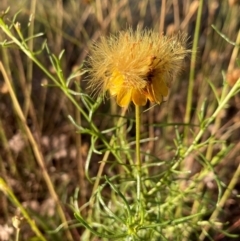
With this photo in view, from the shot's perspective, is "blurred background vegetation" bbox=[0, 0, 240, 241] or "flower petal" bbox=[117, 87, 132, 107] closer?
"flower petal" bbox=[117, 87, 132, 107]

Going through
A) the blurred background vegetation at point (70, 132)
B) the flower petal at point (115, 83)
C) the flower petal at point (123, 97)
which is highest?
the flower petal at point (115, 83)

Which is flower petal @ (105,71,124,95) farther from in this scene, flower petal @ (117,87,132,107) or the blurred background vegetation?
the blurred background vegetation


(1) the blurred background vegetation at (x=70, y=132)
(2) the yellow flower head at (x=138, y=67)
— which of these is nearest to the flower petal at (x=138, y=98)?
(2) the yellow flower head at (x=138, y=67)

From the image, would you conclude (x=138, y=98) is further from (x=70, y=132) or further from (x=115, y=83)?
(x=70, y=132)

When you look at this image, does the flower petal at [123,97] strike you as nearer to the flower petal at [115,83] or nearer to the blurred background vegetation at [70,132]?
the flower petal at [115,83]

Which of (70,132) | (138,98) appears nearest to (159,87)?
(138,98)

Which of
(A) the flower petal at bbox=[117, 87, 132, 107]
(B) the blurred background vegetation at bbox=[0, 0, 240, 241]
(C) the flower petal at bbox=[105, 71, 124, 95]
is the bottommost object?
(B) the blurred background vegetation at bbox=[0, 0, 240, 241]

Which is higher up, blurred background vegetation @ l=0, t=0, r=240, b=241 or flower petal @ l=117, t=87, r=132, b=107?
flower petal @ l=117, t=87, r=132, b=107

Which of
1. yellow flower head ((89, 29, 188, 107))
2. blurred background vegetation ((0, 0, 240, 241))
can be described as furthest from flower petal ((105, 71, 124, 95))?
blurred background vegetation ((0, 0, 240, 241))
